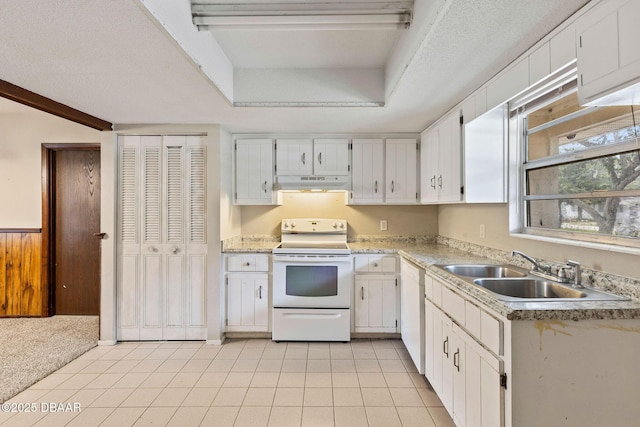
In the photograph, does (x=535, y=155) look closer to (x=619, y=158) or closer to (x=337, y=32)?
(x=619, y=158)

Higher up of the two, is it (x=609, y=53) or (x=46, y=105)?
(x=46, y=105)

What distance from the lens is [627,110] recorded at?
1.46 meters

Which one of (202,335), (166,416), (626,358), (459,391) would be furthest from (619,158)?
(202,335)

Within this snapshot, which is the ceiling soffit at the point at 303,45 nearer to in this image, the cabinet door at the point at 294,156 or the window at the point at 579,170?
the cabinet door at the point at 294,156

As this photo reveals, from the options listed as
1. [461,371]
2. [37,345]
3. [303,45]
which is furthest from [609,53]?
[37,345]

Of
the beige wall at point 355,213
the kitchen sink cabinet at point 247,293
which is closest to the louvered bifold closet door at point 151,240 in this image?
the kitchen sink cabinet at point 247,293

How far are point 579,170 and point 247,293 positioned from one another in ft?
9.24

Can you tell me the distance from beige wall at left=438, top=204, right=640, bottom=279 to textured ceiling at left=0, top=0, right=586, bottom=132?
94 cm

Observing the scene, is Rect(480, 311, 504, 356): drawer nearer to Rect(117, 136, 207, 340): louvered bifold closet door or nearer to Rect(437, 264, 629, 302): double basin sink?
Rect(437, 264, 629, 302): double basin sink

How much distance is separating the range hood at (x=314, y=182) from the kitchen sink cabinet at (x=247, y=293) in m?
0.85

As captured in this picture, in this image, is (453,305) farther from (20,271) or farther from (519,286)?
(20,271)

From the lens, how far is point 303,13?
1747 mm

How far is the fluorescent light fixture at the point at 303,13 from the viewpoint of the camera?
5.71 feet

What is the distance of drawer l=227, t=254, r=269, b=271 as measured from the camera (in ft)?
10.4
